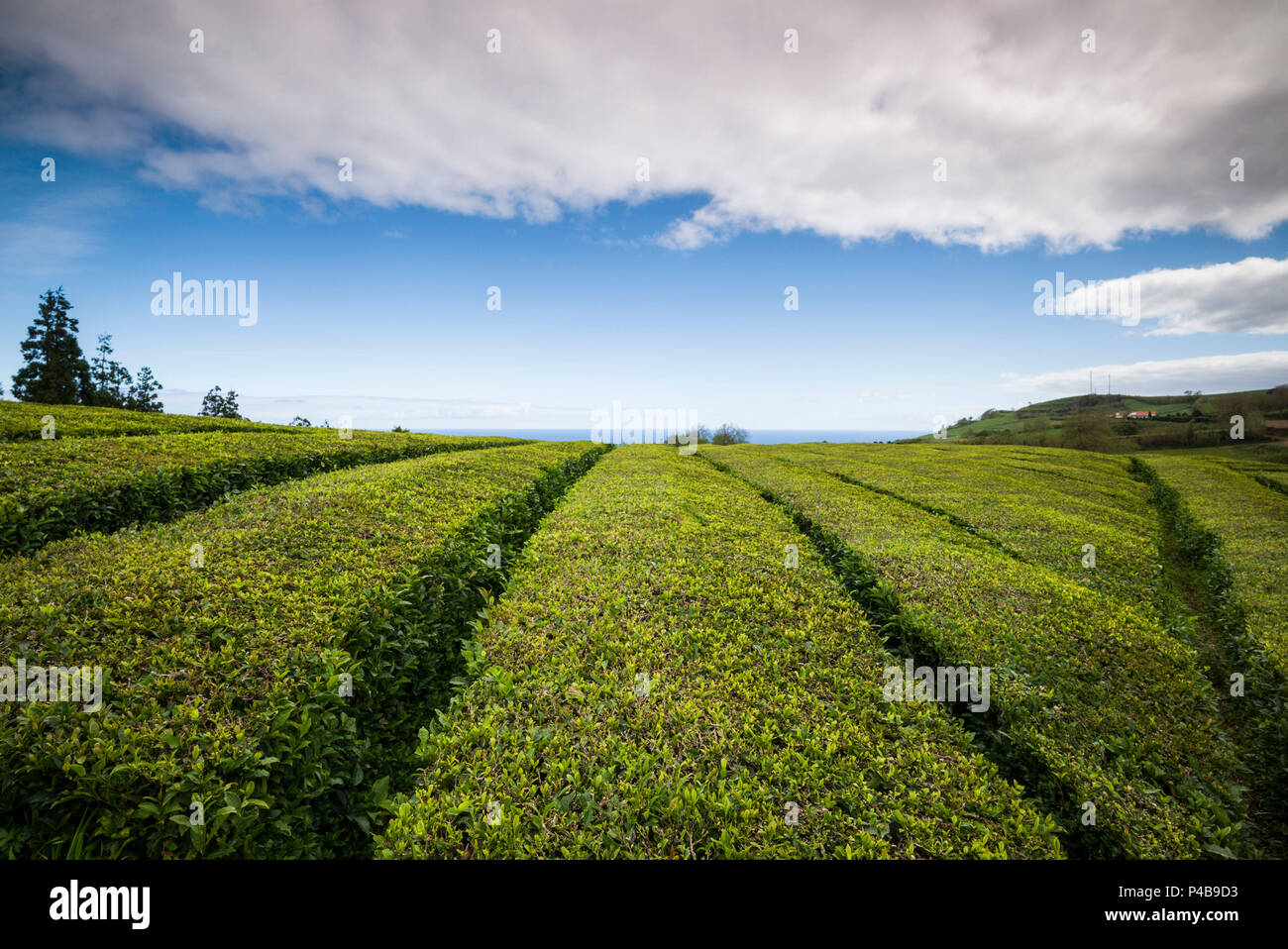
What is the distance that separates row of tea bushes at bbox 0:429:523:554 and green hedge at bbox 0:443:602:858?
6.79ft

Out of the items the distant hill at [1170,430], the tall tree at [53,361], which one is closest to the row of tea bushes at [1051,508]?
the distant hill at [1170,430]

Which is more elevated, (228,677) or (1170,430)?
(1170,430)

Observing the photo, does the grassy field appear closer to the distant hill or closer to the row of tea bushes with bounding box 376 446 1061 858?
the row of tea bushes with bounding box 376 446 1061 858

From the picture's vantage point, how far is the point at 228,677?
14.0 feet

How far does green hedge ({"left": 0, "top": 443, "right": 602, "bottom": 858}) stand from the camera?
10.6 ft

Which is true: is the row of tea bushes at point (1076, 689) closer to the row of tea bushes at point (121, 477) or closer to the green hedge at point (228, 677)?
the green hedge at point (228, 677)

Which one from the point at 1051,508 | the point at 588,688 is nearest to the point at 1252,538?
the point at 1051,508

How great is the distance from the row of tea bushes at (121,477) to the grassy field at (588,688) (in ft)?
0.26

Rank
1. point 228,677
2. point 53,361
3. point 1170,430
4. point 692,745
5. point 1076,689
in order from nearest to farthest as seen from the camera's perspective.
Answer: point 692,745 < point 228,677 < point 1076,689 < point 53,361 < point 1170,430

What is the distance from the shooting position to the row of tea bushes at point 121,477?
7.78m

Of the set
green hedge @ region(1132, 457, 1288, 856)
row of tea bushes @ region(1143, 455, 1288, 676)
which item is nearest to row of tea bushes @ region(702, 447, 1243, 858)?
green hedge @ region(1132, 457, 1288, 856)

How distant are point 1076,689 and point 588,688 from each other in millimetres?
5964

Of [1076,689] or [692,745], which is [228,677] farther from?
[1076,689]
